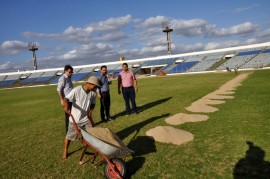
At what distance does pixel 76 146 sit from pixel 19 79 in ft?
271

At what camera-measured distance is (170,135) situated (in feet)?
23.4

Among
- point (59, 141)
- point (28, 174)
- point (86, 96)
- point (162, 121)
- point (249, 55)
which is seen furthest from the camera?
point (249, 55)

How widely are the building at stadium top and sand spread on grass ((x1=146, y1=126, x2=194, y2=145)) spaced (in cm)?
4248

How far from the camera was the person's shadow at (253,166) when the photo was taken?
459cm

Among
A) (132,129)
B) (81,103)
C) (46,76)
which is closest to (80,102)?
(81,103)

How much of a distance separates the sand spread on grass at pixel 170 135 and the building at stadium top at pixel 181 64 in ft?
139

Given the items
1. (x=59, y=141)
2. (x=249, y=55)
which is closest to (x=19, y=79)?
(x=249, y=55)

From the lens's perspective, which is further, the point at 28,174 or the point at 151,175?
the point at 28,174

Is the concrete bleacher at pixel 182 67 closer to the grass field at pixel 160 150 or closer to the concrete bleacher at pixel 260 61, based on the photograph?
the concrete bleacher at pixel 260 61

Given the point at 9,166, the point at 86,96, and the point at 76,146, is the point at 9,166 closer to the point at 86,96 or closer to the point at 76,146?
the point at 76,146

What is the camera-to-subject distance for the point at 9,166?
613 centimetres

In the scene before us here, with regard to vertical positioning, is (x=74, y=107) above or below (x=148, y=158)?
above

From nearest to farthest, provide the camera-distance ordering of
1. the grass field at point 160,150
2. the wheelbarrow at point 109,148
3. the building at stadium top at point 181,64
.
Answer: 1. the wheelbarrow at point 109,148
2. the grass field at point 160,150
3. the building at stadium top at point 181,64

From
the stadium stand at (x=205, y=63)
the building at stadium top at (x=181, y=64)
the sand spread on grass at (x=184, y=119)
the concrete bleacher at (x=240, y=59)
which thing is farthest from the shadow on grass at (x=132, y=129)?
the stadium stand at (x=205, y=63)
